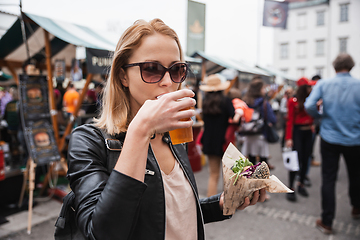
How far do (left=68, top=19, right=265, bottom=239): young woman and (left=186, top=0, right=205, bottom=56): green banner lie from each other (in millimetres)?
7840

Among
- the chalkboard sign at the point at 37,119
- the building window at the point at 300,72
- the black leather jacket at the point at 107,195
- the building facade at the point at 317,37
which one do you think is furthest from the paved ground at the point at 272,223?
the building window at the point at 300,72

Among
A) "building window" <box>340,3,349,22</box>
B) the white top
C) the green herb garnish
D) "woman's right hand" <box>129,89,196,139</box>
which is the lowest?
the white top

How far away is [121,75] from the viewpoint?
116 cm

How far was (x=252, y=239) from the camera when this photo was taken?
343cm

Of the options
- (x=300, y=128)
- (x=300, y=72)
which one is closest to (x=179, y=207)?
(x=300, y=128)

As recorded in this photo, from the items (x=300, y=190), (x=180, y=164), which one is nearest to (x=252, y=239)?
(x=300, y=190)

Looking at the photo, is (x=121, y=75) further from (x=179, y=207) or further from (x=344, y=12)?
(x=344, y=12)

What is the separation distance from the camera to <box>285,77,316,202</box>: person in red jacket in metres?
4.67

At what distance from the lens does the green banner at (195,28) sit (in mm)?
8508

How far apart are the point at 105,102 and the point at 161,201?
0.57 metres

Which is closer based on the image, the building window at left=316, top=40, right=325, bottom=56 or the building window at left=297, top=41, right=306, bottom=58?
the building window at left=316, top=40, right=325, bottom=56

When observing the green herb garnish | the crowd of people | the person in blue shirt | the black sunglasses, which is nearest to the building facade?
the crowd of people

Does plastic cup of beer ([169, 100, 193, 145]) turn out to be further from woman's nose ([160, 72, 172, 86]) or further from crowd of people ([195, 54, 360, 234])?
crowd of people ([195, 54, 360, 234])

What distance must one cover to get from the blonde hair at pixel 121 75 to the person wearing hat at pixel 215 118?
3.00 metres
